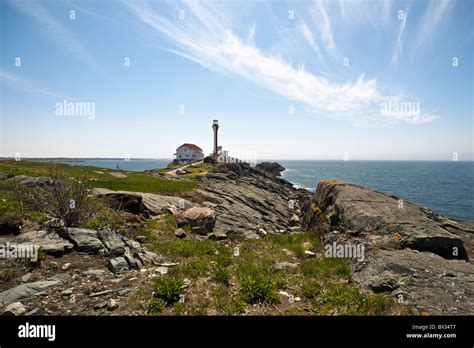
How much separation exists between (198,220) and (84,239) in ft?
20.1

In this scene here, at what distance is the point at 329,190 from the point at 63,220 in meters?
14.7

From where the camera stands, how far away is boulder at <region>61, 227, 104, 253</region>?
8.26 metres

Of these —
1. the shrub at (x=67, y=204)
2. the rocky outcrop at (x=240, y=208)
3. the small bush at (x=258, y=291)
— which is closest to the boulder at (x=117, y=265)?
the shrub at (x=67, y=204)

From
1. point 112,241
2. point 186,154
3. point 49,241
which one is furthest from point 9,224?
point 186,154

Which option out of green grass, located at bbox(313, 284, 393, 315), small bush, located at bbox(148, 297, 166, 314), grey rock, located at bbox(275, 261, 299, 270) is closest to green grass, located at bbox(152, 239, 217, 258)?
grey rock, located at bbox(275, 261, 299, 270)

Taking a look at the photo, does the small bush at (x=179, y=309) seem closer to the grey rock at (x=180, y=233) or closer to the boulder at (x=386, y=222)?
the grey rock at (x=180, y=233)

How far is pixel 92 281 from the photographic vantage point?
643 centimetres

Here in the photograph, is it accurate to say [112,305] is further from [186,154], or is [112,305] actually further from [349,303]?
[186,154]

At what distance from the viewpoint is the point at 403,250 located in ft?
26.2

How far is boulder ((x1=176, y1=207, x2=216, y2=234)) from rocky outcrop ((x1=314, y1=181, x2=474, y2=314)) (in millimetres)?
6663

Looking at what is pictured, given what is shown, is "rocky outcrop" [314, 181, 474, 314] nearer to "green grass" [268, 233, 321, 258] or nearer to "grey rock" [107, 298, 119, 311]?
"green grass" [268, 233, 321, 258]

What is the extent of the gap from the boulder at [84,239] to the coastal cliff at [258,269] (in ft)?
0.11
